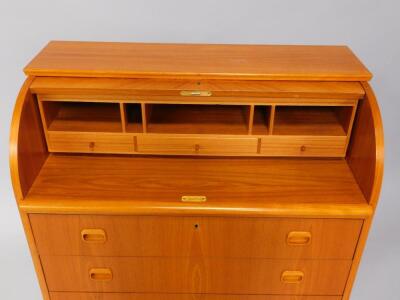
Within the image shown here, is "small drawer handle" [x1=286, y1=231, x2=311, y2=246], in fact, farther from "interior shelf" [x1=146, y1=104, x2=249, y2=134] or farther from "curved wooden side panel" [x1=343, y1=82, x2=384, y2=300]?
"interior shelf" [x1=146, y1=104, x2=249, y2=134]

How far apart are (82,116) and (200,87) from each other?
20.2 inches

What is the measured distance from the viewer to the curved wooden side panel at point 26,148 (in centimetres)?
127

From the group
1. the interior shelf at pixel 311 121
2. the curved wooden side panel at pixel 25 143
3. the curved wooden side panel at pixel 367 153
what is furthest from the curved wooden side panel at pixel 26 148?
the curved wooden side panel at pixel 367 153

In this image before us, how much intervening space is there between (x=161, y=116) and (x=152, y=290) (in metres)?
0.67

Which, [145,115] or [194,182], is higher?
[145,115]

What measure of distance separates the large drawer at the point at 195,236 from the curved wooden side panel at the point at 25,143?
5.3 inches

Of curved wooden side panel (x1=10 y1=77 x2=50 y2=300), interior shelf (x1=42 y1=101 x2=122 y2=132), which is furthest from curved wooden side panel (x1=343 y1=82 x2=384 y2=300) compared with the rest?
curved wooden side panel (x1=10 y1=77 x2=50 y2=300)

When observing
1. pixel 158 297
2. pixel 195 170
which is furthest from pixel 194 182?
pixel 158 297

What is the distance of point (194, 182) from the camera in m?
1.40

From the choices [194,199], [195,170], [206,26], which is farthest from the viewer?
→ [206,26]

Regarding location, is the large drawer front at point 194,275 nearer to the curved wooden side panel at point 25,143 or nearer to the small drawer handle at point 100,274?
the small drawer handle at point 100,274

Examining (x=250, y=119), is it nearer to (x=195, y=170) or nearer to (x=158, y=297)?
(x=195, y=170)

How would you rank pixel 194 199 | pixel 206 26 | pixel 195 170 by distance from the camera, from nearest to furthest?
pixel 194 199 → pixel 195 170 → pixel 206 26

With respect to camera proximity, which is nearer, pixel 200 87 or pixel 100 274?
pixel 200 87
